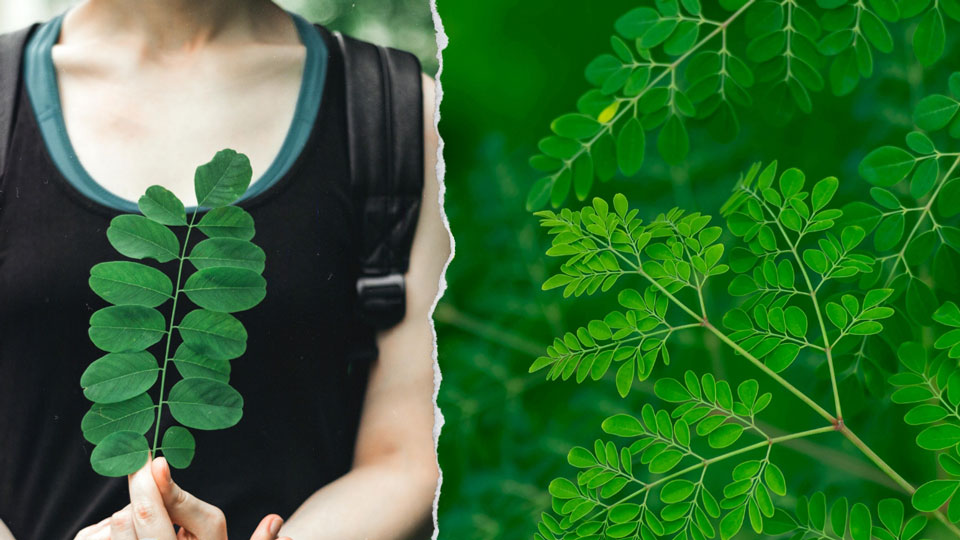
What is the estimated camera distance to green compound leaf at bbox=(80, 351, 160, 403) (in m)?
1.31

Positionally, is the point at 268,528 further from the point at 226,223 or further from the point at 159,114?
the point at 159,114

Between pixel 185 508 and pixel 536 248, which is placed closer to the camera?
pixel 185 508

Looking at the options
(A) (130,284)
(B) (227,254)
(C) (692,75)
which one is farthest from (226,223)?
(C) (692,75)

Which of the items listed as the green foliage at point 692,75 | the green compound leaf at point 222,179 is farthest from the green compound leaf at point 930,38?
the green compound leaf at point 222,179

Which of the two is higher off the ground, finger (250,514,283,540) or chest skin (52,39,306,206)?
chest skin (52,39,306,206)

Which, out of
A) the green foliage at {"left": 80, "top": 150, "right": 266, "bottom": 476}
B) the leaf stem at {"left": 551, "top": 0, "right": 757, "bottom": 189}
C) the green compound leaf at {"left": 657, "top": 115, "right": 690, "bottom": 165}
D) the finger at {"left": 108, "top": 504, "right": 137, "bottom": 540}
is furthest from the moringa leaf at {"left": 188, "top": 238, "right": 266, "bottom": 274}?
the green compound leaf at {"left": 657, "top": 115, "right": 690, "bottom": 165}

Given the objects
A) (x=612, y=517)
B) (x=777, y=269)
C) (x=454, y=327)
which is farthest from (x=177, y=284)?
(x=777, y=269)

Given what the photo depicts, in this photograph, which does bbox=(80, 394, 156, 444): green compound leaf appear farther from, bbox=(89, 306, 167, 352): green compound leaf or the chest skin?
the chest skin

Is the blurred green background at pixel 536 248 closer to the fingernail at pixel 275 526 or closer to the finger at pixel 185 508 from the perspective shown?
the fingernail at pixel 275 526

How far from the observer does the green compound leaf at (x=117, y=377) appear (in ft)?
4.30

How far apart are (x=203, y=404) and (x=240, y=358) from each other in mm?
80

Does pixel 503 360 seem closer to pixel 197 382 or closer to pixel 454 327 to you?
pixel 454 327

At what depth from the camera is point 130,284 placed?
52.0 inches

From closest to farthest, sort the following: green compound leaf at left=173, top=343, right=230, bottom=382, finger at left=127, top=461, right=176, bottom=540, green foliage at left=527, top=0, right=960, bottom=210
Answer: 1. finger at left=127, top=461, right=176, bottom=540
2. green compound leaf at left=173, top=343, right=230, bottom=382
3. green foliage at left=527, top=0, right=960, bottom=210
